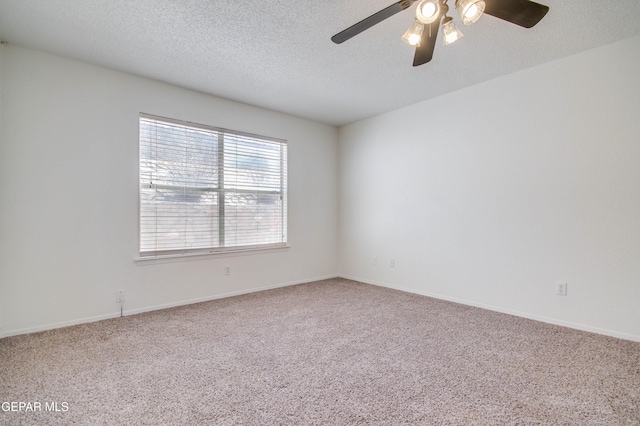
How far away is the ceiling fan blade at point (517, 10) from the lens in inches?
63.3

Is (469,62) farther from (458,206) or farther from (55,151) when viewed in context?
(55,151)

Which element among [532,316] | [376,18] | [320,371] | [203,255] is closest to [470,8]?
[376,18]

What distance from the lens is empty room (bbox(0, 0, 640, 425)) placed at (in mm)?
1828

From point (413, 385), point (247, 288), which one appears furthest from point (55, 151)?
point (413, 385)

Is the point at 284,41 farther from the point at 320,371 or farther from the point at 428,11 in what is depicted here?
the point at 320,371

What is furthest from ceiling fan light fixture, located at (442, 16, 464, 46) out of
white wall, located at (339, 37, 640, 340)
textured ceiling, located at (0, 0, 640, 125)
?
white wall, located at (339, 37, 640, 340)

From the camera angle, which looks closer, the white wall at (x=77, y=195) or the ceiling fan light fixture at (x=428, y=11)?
the ceiling fan light fixture at (x=428, y=11)

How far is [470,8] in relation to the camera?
1.65 metres

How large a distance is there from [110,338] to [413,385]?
7.91 ft

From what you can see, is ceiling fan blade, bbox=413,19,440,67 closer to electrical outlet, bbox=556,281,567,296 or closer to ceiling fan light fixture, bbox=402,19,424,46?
ceiling fan light fixture, bbox=402,19,424,46

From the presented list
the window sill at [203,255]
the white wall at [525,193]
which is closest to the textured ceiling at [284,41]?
the white wall at [525,193]

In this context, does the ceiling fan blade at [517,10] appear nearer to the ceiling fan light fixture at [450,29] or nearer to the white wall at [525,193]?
Answer: the ceiling fan light fixture at [450,29]

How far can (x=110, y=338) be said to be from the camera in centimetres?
257

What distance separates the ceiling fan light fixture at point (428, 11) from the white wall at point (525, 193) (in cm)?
200
